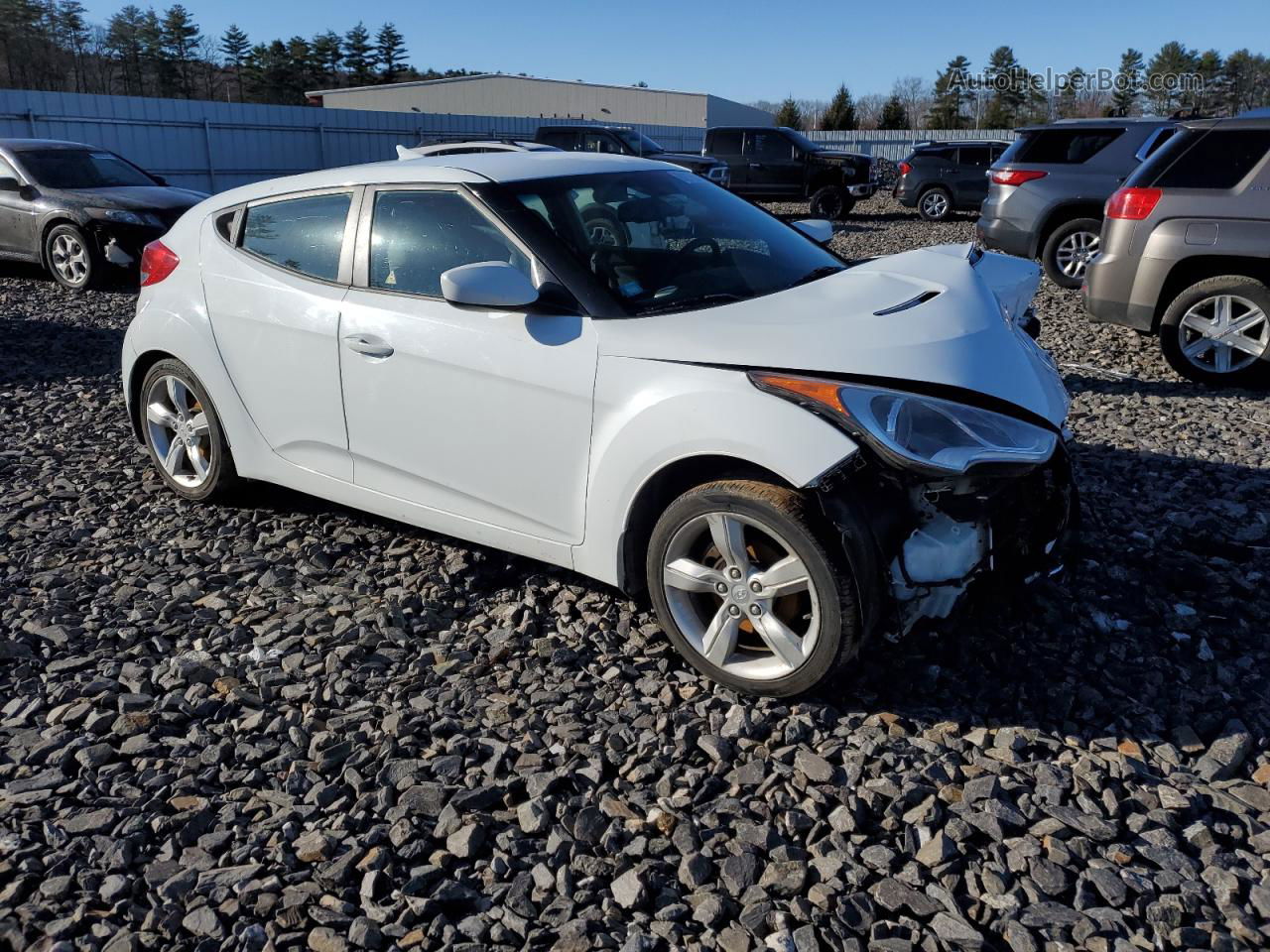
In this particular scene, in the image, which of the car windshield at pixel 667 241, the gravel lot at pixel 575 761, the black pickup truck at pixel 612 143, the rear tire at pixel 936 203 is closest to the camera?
the gravel lot at pixel 575 761

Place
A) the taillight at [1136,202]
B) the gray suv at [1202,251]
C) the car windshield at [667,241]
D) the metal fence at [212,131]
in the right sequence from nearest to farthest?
the car windshield at [667,241] < the gray suv at [1202,251] < the taillight at [1136,202] < the metal fence at [212,131]

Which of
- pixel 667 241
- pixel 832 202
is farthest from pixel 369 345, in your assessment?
pixel 832 202

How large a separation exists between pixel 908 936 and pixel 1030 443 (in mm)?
1476

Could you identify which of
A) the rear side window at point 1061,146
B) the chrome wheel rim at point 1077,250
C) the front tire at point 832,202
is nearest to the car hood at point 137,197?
the rear side window at point 1061,146

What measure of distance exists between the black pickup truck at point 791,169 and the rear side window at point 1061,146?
8.92m

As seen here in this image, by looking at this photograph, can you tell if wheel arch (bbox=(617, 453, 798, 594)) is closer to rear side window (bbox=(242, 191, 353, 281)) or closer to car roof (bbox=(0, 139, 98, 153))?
rear side window (bbox=(242, 191, 353, 281))

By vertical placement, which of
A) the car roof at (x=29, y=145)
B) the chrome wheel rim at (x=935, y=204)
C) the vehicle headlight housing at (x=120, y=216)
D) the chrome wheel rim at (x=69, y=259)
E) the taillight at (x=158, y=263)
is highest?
the car roof at (x=29, y=145)

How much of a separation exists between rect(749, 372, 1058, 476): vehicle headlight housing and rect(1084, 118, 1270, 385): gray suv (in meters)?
4.80

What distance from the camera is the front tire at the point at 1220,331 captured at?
6.89 meters

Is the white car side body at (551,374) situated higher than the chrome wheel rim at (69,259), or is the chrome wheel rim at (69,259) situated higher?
the white car side body at (551,374)

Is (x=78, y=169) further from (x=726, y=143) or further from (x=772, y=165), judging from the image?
(x=772, y=165)

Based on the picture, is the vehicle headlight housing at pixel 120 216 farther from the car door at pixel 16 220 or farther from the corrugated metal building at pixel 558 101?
the corrugated metal building at pixel 558 101

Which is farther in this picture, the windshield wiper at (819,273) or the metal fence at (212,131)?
the metal fence at (212,131)

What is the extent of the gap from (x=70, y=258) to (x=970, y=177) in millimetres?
16462
